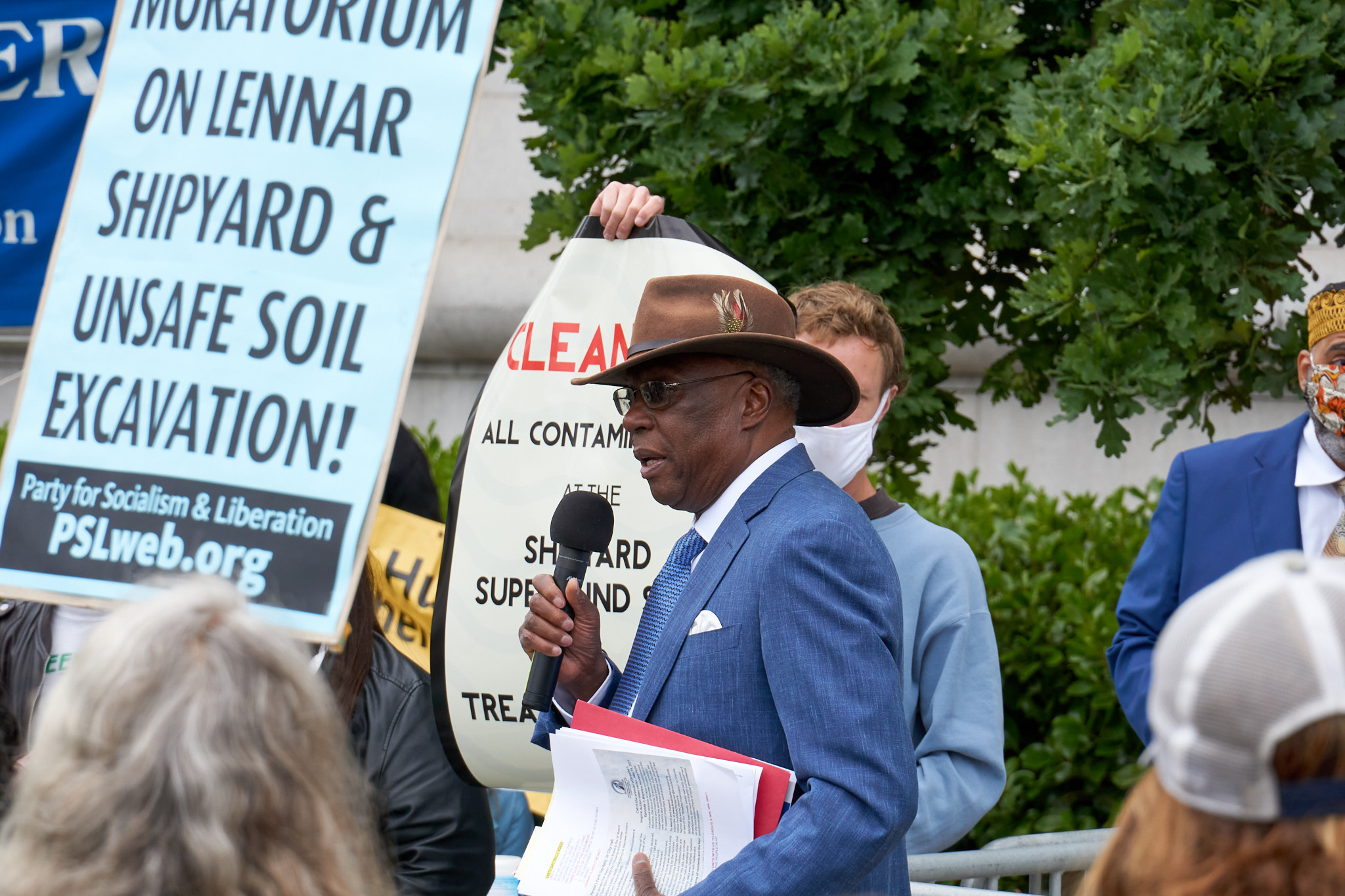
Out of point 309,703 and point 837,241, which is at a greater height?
point 837,241

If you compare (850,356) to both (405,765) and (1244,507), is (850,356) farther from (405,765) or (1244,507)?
(405,765)

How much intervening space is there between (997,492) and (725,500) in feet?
14.7

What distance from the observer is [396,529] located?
4.29 metres

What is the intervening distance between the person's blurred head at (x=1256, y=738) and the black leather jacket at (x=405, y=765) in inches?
73.0

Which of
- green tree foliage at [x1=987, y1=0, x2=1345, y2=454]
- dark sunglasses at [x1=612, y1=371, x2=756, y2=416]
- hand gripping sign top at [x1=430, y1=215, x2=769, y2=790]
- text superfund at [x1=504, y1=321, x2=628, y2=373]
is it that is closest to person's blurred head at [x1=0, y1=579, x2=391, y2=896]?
dark sunglasses at [x1=612, y1=371, x2=756, y2=416]

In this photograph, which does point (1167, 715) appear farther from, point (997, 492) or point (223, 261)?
point (997, 492)

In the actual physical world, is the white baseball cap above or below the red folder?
above

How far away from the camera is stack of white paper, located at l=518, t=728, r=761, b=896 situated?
2168mm

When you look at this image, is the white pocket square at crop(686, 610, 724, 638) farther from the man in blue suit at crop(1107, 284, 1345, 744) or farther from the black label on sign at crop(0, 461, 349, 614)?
the man in blue suit at crop(1107, 284, 1345, 744)

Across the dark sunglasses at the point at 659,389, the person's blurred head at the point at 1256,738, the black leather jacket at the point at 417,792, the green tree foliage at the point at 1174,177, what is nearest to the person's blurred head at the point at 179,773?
the person's blurred head at the point at 1256,738

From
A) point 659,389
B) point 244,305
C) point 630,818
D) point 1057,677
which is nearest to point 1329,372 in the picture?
point 659,389

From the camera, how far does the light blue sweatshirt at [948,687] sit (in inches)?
117

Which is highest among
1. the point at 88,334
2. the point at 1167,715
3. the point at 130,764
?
the point at 88,334

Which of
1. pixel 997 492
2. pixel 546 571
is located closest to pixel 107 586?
pixel 546 571
